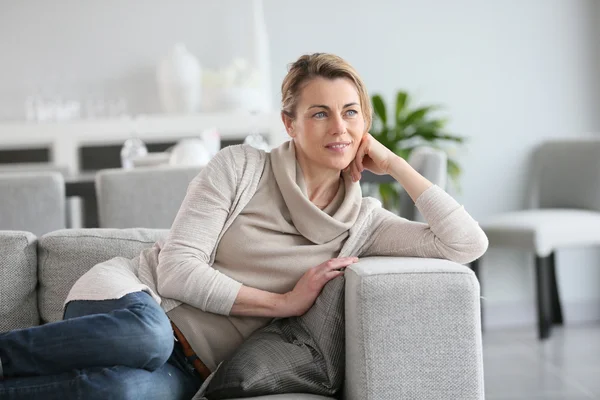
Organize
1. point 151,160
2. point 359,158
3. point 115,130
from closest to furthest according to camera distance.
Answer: point 359,158 < point 151,160 < point 115,130

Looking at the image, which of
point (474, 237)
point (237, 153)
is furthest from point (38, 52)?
point (474, 237)

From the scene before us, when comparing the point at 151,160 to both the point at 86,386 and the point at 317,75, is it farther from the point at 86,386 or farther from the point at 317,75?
the point at 86,386

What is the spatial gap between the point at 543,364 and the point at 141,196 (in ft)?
6.55

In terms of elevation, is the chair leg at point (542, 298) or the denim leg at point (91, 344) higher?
the denim leg at point (91, 344)

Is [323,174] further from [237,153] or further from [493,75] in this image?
[493,75]

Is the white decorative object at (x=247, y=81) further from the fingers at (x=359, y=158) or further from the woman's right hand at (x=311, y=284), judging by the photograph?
the woman's right hand at (x=311, y=284)

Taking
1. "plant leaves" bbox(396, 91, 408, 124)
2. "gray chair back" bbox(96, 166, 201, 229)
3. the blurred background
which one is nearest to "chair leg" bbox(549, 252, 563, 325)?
the blurred background

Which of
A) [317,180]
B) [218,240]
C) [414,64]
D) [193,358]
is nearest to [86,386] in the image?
[193,358]

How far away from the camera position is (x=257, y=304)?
206 cm

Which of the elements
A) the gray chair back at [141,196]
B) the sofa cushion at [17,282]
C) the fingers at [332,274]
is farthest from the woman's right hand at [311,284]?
the gray chair back at [141,196]

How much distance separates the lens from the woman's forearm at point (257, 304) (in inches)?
81.0

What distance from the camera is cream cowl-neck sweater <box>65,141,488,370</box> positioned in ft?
6.78

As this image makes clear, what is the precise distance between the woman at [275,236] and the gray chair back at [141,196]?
0.89m

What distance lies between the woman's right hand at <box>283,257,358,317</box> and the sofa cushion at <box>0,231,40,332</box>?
0.70 meters
